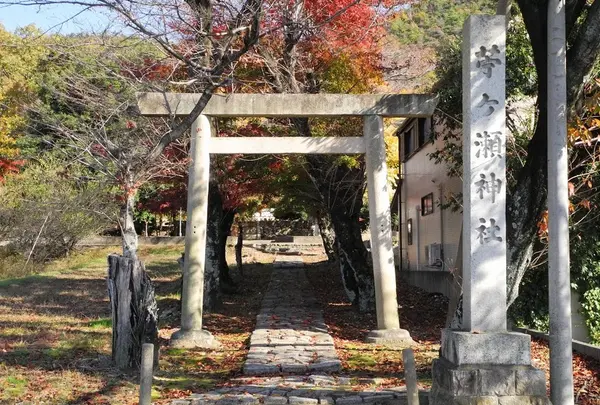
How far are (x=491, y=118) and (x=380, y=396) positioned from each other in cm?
331

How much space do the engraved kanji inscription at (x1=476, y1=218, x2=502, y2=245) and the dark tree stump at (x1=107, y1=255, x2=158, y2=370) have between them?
4780 millimetres

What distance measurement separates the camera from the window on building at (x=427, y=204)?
22780 mm

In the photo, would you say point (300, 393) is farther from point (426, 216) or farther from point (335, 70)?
point (426, 216)

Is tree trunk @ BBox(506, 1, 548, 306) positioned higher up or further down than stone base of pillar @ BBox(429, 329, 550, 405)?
higher up

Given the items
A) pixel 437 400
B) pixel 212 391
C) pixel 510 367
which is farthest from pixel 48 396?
pixel 510 367

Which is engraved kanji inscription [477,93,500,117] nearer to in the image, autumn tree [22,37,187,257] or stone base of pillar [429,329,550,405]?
stone base of pillar [429,329,550,405]

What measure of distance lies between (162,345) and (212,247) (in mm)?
3790

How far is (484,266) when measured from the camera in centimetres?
785

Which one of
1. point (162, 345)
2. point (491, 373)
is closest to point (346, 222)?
point (162, 345)

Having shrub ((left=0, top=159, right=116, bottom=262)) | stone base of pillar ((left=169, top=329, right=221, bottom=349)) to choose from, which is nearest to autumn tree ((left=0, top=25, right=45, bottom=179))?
shrub ((left=0, top=159, right=116, bottom=262))

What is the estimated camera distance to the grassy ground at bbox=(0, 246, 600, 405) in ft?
30.3

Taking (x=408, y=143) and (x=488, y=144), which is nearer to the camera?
(x=488, y=144)

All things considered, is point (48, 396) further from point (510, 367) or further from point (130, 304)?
point (510, 367)

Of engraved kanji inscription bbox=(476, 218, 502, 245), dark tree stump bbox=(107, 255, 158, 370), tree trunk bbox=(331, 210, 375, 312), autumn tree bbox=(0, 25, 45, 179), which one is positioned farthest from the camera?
autumn tree bbox=(0, 25, 45, 179)
